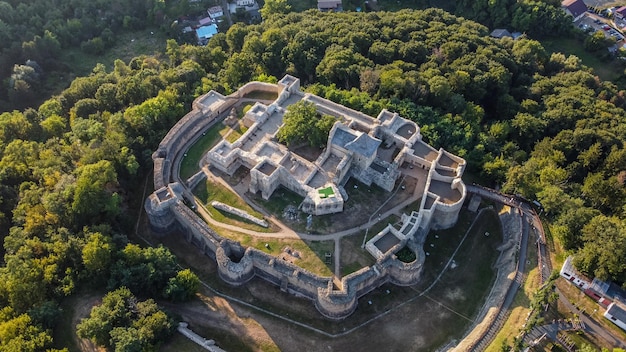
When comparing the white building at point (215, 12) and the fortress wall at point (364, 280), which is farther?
the white building at point (215, 12)

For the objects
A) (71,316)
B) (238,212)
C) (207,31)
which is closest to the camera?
(71,316)

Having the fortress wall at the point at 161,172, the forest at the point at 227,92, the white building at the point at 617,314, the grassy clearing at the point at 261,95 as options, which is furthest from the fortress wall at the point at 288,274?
the white building at the point at 617,314

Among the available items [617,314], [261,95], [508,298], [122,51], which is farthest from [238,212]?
[122,51]

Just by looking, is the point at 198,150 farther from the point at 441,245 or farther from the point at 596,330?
the point at 596,330

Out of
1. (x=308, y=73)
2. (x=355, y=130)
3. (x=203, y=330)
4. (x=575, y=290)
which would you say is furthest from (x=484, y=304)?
(x=308, y=73)

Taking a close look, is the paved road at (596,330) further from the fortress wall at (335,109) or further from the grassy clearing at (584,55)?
the grassy clearing at (584,55)

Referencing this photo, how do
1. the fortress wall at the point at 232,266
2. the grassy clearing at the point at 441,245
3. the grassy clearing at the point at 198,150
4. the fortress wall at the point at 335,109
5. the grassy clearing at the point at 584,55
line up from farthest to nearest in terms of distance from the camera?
1. the grassy clearing at the point at 584,55
2. the fortress wall at the point at 335,109
3. the grassy clearing at the point at 198,150
4. the grassy clearing at the point at 441,245
5. the fortress wall at the point at 232,266

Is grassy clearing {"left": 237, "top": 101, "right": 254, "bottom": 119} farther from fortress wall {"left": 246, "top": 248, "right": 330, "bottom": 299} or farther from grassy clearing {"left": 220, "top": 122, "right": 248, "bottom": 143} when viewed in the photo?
fortress wall {"left": 246, "top": 248, "right": 330, "bottom": 299}
